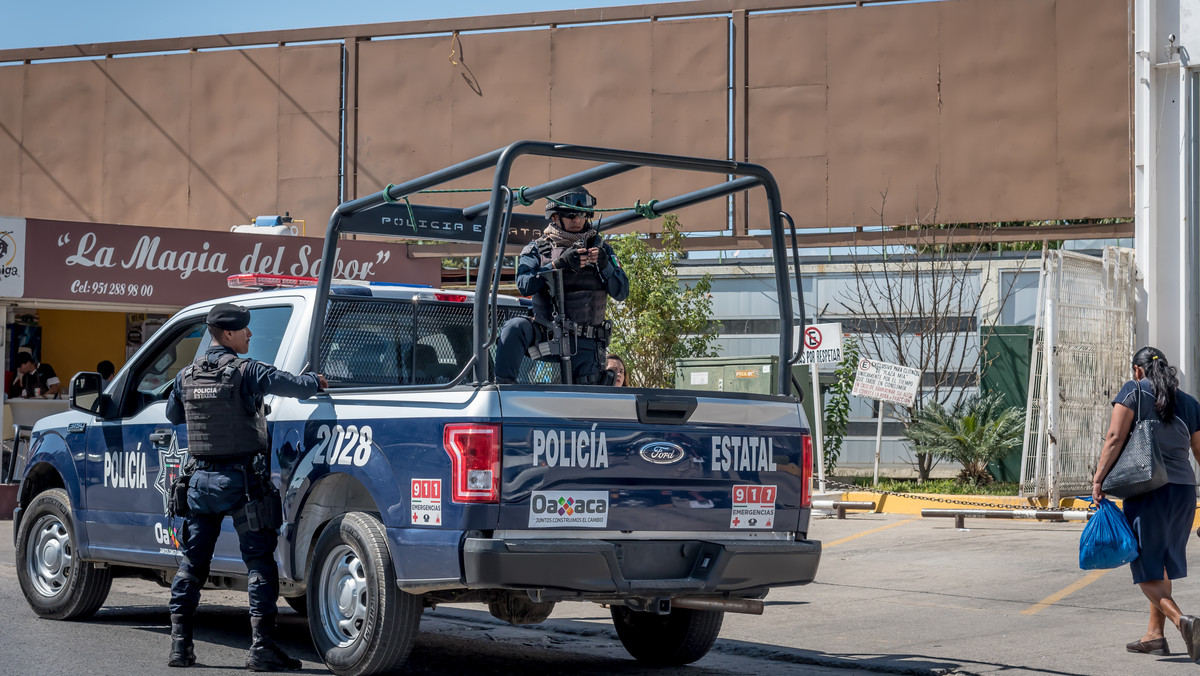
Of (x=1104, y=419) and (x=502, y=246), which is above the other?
(x=502, y=246)

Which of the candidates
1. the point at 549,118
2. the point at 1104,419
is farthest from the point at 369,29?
the point at 1104,419

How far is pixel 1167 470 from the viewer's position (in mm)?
7680

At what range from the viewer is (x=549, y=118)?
65.7 feet

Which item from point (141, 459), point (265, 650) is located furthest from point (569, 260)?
point (141, 459)

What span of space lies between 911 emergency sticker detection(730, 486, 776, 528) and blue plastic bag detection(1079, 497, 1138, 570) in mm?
2295

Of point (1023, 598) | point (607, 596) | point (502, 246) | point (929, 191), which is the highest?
point (929, 191)

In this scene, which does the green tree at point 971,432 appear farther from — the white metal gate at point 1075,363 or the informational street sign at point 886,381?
the informational street sign at point 886,381

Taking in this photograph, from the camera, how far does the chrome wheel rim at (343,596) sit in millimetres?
6109

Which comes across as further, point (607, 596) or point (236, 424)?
point (236, 424)

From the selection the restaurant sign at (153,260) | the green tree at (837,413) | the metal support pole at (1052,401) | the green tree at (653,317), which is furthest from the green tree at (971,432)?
the restaurant sign at (153,260)

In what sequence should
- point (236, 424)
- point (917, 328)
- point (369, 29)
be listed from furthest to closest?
point (369, 29) → point (917, 328) → point (236, 424)

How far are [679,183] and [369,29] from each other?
222 inches

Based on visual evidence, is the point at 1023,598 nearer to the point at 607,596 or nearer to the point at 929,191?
the point at 607,596

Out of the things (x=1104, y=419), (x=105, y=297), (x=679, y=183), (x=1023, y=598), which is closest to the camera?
(x=1023, y=598)
